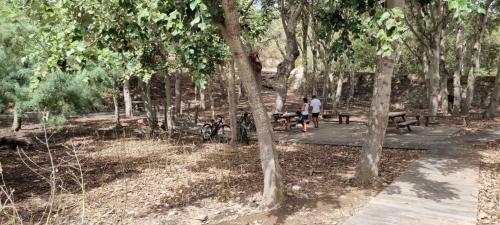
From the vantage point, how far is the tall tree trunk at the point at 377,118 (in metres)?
7.41

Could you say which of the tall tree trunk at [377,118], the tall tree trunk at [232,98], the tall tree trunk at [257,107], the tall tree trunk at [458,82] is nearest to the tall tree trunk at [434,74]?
the tall tree trunk at [458,82]

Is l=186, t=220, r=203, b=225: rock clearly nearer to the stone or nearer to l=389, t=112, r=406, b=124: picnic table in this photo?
the stone

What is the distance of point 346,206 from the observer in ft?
22.0

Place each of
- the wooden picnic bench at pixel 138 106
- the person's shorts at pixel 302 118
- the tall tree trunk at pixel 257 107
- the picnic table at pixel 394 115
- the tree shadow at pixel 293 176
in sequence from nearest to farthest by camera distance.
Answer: the tall tree trunk at pixel 257 107, the tree shadow at pixel 293 176, the picnic table at pixel 394 115, the person's shorts at pixel 302 118, the wooden picnic bench at pixel 138 106

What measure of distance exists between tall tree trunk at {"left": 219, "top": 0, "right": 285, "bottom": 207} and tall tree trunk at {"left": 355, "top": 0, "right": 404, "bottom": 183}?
75.7 inches

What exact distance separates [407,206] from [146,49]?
11.6 m

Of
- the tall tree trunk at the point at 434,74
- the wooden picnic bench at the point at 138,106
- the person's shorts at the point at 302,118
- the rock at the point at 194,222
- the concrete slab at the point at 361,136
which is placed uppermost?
the tall tree trunk at the point at 434,74

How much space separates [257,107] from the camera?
6602 mm

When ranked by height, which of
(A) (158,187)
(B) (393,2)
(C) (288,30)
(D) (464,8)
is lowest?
(A) (158,187)

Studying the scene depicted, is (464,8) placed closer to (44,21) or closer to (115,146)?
(44,21)

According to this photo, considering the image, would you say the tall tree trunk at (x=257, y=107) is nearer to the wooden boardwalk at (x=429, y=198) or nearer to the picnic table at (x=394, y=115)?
the wooden boardwalk at (x=429, y=198)

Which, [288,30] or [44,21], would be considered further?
[288,30]

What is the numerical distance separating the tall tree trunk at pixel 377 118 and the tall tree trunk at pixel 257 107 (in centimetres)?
192

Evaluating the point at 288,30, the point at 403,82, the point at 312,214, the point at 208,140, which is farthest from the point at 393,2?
the point at 403,82
